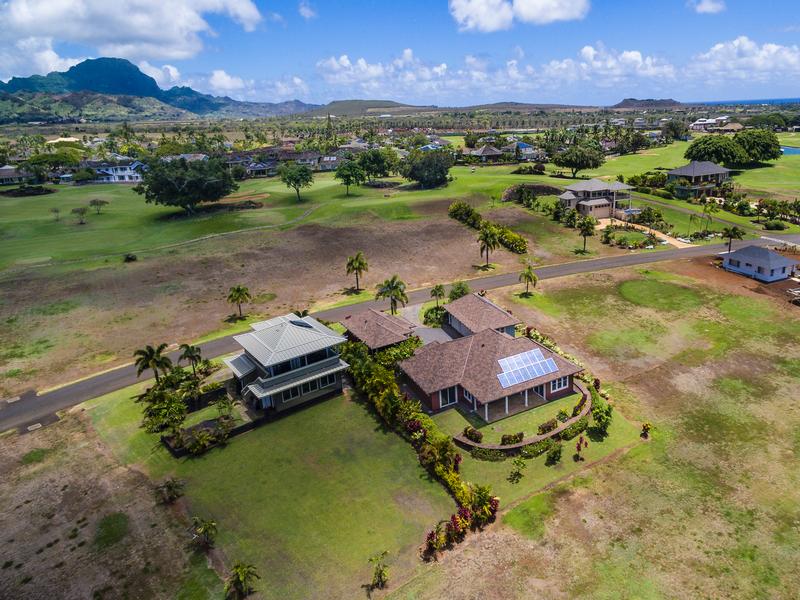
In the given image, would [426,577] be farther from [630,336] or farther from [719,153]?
[719,153]

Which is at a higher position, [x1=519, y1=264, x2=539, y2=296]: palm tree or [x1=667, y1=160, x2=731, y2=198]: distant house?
[x1=667, y1=160, x2=731, y2=198]: distant house

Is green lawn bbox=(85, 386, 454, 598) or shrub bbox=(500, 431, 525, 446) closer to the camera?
green lawn bbox=(85, 386, 454, 598)

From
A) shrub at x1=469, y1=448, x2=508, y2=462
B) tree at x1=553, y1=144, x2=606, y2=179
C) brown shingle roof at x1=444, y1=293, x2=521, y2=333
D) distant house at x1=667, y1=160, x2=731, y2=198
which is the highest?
tree at x1=553, y1=144, x2=606, y2=179

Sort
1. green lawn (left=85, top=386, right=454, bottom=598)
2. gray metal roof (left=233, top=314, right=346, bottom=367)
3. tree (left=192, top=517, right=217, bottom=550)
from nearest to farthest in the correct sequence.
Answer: green lawn (left=85, top=386, right=454, bottom=598), tree (left=192, top=517, right=217, bottom=550), gray metal roof (left=233, top=314, right=346, bottom=367)

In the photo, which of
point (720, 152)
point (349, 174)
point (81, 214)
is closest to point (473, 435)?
point (349, 174)

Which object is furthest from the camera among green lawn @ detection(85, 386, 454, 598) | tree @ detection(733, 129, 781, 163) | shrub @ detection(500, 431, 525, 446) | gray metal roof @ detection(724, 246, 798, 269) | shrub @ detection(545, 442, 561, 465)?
tree @ detection(733, 129, 781, 163)

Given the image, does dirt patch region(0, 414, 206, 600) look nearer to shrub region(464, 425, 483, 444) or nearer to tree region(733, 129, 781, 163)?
shrub region(464, 425, 483, 444)

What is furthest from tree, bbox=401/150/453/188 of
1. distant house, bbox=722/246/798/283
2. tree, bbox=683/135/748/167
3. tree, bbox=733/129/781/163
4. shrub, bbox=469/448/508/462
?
shrub, bbox=469/448/508/462

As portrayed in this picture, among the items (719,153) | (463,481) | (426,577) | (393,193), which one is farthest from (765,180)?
(426,577)
